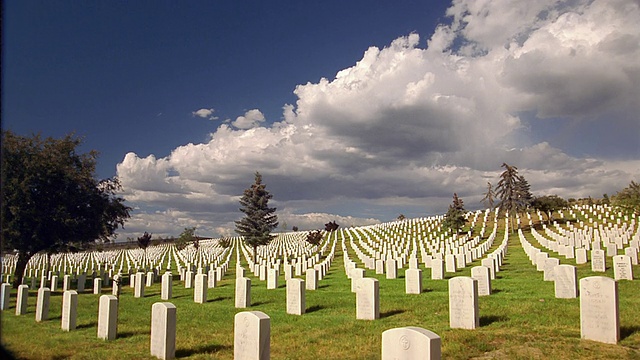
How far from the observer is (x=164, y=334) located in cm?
879

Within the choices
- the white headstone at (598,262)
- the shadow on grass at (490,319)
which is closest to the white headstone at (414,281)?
the shadow on grass at (490,319)

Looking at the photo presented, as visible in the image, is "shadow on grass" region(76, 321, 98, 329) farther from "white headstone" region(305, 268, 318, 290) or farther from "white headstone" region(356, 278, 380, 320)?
"white headstone" region(305, 268, 318, 290)

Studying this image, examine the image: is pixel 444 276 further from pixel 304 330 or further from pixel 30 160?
pixel 30 160

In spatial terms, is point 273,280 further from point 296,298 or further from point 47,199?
point 47,199

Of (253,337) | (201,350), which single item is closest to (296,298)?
(201,350)

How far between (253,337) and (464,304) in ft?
16.7

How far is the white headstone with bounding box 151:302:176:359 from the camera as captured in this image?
877 cm

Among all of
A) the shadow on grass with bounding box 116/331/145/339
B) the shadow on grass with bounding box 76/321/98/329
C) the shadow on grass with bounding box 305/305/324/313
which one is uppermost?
the shadow on grass with bounding box 305/305/324/313

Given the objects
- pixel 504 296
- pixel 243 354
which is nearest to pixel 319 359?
pixel 243 354

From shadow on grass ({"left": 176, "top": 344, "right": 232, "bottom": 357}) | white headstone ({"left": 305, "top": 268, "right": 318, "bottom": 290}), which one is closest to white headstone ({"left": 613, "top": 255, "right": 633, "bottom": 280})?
white headstone ({"left": 305, "top": 268, "right": 318, "bottom": 290})

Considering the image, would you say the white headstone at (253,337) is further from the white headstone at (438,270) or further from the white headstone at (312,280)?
the white headstone at (438,270)

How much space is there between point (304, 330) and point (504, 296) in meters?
6.50

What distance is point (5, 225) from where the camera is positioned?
25.7 m

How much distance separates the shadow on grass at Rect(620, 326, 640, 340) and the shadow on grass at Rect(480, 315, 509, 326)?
224cm
